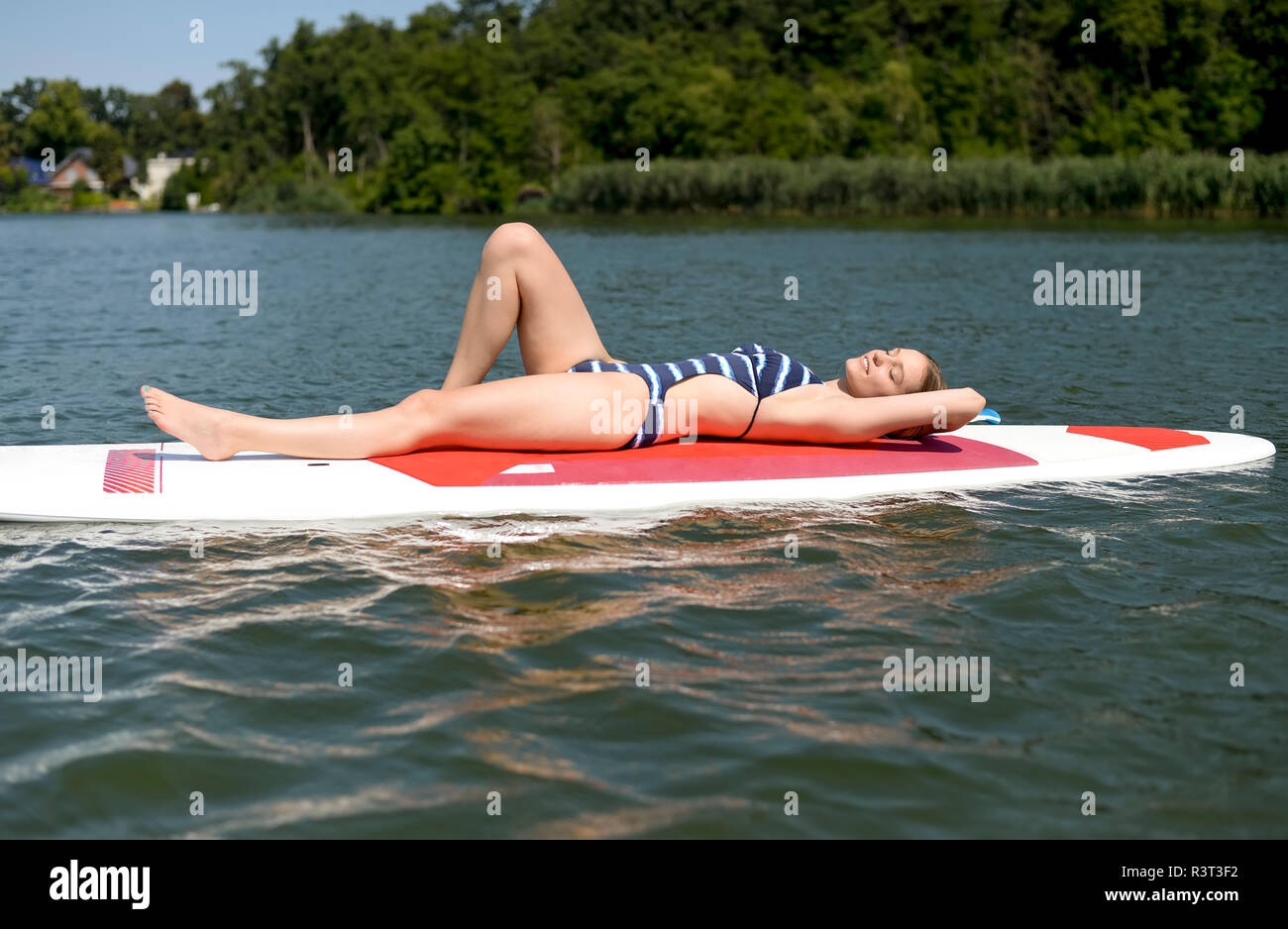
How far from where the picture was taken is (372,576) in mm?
5207

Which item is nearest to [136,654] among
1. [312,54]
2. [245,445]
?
[245,445]

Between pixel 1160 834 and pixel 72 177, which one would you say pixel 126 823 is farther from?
pixel 72 177

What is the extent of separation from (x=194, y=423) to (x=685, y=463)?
250cm

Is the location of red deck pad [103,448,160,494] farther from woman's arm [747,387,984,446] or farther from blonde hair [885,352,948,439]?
blonde hair [885,352,948,439]

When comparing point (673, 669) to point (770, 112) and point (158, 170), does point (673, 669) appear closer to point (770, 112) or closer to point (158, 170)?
point (770, 112)

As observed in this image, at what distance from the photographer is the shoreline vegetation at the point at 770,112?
4547cm

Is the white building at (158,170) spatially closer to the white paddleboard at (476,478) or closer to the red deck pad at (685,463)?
the white paddleboard at (476,478)

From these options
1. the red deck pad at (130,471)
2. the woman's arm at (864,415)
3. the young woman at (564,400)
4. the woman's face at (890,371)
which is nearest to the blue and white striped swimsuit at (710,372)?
the young woman at (564,400)

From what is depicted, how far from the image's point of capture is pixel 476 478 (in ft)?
19.7

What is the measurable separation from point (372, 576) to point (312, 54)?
307 feet

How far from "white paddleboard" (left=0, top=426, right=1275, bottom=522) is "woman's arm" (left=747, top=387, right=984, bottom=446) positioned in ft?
0.42

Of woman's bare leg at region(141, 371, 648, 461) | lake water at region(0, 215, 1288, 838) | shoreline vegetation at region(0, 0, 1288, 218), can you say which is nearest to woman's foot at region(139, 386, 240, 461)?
woman's bare leg at region(141, 371, 648, 461)

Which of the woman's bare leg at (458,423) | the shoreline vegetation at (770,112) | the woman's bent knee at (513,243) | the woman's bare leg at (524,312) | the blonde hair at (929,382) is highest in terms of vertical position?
the shoreline vegetation at (770,112)
